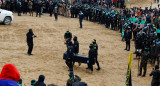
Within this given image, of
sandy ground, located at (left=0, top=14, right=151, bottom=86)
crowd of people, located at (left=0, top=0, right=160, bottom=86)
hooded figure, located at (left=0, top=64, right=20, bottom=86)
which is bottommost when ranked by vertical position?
sandy ground, located at (left=0, top=14, right=151, bottom=86)

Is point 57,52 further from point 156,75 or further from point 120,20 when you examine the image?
point 120,20

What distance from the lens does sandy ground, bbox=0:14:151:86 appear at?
49.1 feet

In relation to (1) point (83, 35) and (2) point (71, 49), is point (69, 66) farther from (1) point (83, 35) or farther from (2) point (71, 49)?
(1) point (83, 35)

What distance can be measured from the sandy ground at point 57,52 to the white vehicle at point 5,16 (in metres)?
0.48

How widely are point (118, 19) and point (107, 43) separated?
Result: 226 inches

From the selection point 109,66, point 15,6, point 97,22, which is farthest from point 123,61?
point 15,6

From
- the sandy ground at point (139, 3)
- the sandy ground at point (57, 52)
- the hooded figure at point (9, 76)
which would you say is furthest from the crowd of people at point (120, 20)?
the hooded figure at point (9, 76)

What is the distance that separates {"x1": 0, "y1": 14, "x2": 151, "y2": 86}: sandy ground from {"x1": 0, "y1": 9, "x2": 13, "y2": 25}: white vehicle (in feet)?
1.58

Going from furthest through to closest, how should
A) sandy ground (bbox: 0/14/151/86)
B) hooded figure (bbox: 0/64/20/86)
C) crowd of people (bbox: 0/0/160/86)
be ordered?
crowd of people (bbox: 0/0/160/86) → sandy ground (bbox: 0/14/151/86) → hooded figure (bbox: 0/64/20/86)

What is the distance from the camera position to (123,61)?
19.0 metres

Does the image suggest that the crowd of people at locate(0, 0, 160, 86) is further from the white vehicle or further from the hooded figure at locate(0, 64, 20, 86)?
the hooded figure at locate(0, 64, 20, 86)

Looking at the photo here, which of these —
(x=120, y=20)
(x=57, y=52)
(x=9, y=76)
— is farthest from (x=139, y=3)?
(x=9, y=76)

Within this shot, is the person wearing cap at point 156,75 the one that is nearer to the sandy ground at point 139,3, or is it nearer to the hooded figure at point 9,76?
the hooded figure at point 9,76

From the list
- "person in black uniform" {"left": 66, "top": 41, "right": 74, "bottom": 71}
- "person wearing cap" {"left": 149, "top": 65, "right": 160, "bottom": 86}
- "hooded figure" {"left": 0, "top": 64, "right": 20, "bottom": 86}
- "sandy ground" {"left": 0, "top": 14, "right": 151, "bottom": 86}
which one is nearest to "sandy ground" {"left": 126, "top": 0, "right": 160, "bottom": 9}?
"sandy ground" {"left": 0, "top": 14, "right": 151, "bottom": 86}
